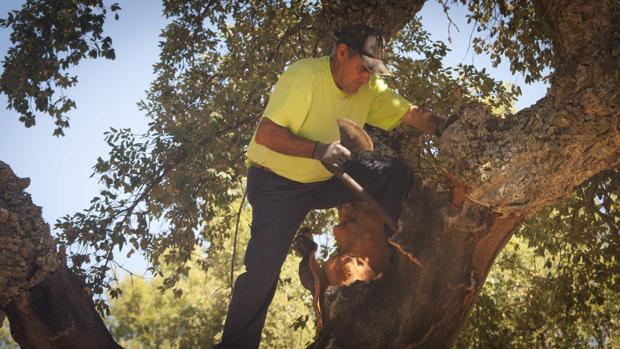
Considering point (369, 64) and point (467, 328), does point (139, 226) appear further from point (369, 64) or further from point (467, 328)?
point (467, 328)

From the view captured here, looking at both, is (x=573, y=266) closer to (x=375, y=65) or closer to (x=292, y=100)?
(x=375, y=65)

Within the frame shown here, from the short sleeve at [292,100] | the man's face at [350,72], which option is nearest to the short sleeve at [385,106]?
the man's face at [350,72]

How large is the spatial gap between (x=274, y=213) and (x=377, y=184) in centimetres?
71

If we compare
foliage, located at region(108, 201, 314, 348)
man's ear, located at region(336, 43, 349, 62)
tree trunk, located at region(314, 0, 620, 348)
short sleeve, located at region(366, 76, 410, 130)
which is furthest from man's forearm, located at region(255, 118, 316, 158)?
foliage, located at region(108, 201, 314, 348)

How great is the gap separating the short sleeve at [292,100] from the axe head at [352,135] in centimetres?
33

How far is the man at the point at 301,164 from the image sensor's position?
13.1 ft

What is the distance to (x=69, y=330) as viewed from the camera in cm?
Answer: 374

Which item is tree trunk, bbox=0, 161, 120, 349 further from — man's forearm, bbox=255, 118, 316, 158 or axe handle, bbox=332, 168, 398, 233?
axe handle, bbox=332, 168, 398, 233

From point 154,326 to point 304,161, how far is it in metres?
17.9

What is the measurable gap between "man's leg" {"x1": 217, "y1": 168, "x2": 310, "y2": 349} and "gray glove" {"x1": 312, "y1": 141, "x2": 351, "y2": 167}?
0.53 m

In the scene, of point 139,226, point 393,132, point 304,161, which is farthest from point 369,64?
point 139,226

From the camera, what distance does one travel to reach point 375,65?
4055 millimetres

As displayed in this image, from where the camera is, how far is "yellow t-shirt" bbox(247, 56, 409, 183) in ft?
13.3

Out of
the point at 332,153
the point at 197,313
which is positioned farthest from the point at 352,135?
the point at 197,313
